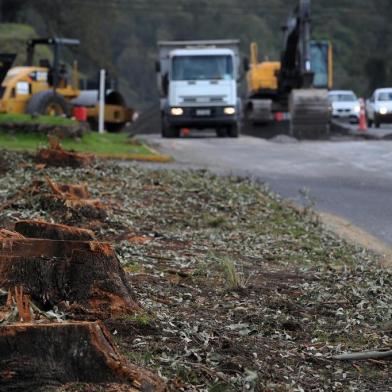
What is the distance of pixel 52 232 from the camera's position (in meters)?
6.92

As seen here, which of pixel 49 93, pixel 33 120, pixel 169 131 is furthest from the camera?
pixel 169 131

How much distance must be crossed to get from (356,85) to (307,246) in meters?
71.3

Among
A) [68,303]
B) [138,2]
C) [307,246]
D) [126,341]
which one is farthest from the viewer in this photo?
[138,2]

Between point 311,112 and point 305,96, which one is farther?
point 305,96

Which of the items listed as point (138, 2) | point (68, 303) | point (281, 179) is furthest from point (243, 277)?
point (138, 2)

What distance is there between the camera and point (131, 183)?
1437cm

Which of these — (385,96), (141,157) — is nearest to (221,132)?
(141,157)

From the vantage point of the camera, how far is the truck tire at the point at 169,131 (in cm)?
3189

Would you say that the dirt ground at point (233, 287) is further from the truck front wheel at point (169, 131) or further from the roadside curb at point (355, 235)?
the truck front wheel at point (169, 131)

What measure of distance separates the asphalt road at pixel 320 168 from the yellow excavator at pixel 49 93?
4.57 metres

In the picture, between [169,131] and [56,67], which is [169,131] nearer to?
[169,131]

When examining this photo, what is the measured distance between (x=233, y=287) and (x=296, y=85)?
3224cm

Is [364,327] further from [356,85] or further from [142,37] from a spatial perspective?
[142,37]

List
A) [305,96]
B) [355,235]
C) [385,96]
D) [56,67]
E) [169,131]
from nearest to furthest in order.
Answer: [355,235] < [56,67] < [169,131] < [305,96] < [385,96]
